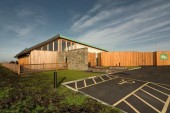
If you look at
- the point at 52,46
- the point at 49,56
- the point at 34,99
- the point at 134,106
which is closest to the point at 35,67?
the point at 49,56

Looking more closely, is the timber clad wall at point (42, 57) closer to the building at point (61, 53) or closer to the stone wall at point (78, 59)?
the building at point (61, 53)

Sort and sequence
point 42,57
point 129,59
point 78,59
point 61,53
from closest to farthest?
point 78,59
point 42,57
point 61,53
point 129,59

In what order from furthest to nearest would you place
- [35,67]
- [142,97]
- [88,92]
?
[35,67] < [88,92] < [142,97]

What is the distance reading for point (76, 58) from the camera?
23172 mm

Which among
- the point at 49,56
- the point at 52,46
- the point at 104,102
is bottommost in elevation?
the point at 104,102

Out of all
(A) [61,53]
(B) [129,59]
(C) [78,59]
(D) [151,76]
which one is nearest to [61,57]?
(A) [61,53]

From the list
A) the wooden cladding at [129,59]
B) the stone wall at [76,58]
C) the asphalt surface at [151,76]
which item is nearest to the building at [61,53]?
the stone wall at [76,58]

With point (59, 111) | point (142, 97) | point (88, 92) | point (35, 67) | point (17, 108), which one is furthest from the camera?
point (35, 67)

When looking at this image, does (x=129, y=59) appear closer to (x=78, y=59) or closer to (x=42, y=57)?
(x=78, y=59)

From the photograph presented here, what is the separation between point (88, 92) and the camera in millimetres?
9344

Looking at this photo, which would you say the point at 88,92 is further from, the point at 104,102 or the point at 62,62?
the point at 62,62

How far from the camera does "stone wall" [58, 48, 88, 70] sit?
71.1ft

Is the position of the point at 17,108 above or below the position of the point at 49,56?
below

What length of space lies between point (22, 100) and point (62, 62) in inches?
747
